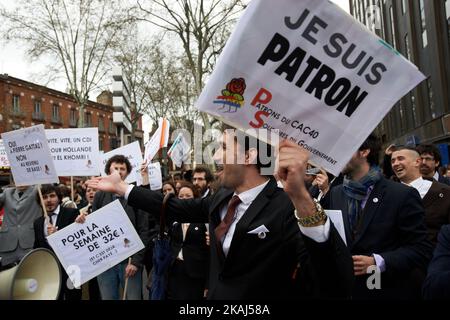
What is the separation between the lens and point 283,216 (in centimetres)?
260

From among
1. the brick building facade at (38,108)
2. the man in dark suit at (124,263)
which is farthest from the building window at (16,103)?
the man in dark suit at (124,263)

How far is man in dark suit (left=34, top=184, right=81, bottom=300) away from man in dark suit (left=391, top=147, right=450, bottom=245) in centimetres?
399

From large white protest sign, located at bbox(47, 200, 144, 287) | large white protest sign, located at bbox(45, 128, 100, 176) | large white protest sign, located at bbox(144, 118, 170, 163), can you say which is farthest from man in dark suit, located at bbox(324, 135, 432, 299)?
large white protest sign, located at bbox(45, 128, 100, 176)

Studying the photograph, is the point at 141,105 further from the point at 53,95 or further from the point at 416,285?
the point at 416,285

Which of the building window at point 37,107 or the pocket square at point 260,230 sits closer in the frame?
the pocket square at point 260,230

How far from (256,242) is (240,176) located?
48 centimetres

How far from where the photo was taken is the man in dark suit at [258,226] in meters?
2.02

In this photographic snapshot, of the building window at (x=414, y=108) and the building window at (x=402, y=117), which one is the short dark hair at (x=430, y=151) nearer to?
the building window at (x=414, y=108)

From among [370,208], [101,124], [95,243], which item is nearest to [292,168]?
[370,208]

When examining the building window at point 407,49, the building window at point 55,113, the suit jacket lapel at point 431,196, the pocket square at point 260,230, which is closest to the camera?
the pocket square at point 260,230

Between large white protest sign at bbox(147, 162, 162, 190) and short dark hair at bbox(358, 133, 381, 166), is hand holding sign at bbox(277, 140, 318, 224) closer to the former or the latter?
short dark hair at bbox(358, 133, 381, 166)

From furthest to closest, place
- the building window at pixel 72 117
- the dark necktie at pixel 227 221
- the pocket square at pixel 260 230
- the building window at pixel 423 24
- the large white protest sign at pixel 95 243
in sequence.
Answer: the building window at pixel 72 117 → the building window at pixel 423 24 → the large white protest sign at pixel 95 243 → the dark necktie at pixel 227 221 → the pocket square at pixel 260 230

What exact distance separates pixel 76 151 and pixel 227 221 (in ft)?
15.4
